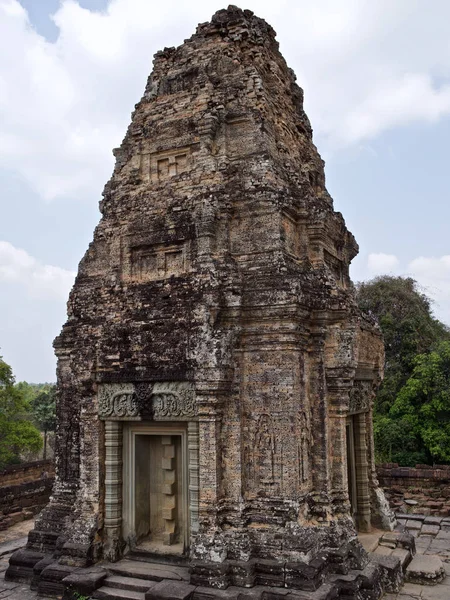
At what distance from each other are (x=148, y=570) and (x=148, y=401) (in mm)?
2730

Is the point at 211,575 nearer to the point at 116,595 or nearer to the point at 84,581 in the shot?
the point at 116,595

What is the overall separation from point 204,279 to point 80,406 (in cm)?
348

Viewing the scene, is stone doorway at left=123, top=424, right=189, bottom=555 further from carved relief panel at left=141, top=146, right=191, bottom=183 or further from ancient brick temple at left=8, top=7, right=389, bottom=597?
carved relief panel at left=141, top=146, right=191, bottom=183

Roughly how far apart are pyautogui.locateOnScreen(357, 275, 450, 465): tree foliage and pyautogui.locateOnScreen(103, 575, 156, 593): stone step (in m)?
14.5

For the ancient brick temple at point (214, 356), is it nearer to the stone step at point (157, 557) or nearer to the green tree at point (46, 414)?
the stone step at point (157, 557)

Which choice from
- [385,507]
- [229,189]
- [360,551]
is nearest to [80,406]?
[229,189]

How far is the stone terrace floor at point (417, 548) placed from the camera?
873cm

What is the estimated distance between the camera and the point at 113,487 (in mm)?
9453

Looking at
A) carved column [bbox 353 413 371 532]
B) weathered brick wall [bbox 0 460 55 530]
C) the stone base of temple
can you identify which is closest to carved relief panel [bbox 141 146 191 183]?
carved column [bbox 353 413 371 532]

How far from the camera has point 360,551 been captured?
28.4 feet

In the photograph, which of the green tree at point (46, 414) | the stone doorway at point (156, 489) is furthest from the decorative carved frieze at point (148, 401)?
the green tree at point (46, 414)

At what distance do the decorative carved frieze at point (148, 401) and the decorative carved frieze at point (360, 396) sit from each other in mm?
3244

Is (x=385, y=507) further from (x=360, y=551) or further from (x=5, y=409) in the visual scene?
(x=5, y=409)

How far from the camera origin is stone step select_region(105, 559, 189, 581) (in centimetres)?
844
